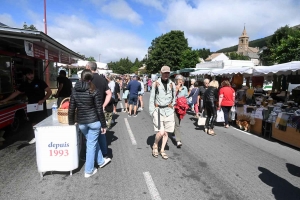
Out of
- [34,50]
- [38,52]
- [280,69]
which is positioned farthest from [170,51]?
[34,50]

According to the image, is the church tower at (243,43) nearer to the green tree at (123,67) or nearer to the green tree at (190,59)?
the green tree at (123,67)

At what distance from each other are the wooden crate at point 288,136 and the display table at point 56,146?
5696mm

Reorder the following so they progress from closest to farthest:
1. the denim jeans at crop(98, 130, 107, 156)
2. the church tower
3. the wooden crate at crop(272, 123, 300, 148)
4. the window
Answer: the denim jeans at crop(98, 130, 107, 156)
the wooden crate at crop(272, 123, 300, 148)
the window
the church tower

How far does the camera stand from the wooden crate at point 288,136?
586cm

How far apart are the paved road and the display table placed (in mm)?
247

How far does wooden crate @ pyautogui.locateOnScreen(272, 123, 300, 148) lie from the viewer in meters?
5.86

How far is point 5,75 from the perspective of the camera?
750cm

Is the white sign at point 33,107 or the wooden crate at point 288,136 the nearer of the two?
the white sign at point 33,107

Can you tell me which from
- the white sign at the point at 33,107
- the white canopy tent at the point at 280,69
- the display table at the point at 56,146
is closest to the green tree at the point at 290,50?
the white canopy tent at the point at 280,69

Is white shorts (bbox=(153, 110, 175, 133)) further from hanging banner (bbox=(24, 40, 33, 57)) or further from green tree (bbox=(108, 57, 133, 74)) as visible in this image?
green tree (bbox=(108, 57, 133, 74))

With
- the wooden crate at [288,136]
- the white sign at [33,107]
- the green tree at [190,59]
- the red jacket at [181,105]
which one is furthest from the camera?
the green tree at [190,59]

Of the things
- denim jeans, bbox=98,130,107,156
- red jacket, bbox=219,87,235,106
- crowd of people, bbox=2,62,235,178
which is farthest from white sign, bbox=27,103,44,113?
red jacket, bbox=219,87,235,106

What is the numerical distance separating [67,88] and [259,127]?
6705 millimetres

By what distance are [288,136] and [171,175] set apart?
13.8 ft
